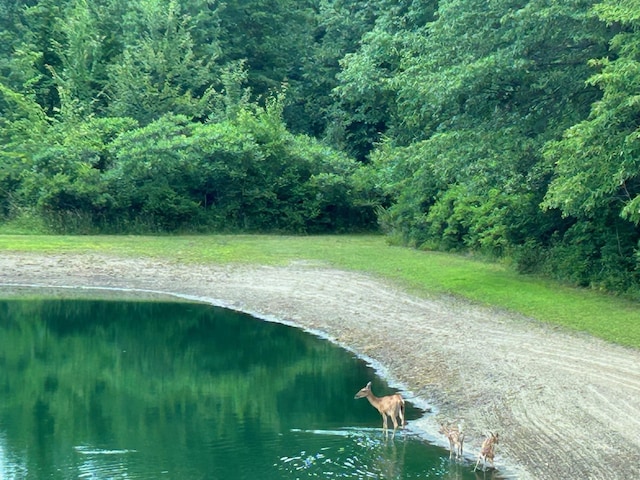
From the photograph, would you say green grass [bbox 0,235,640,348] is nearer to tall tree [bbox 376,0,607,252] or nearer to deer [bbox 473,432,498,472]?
tall tree [bbox 376,0,607,252]

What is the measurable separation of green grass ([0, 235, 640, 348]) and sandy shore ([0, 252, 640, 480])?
30.5 inches

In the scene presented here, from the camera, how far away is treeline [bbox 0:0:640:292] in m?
21.9

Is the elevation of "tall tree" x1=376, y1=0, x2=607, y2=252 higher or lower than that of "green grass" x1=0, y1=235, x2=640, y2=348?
higher

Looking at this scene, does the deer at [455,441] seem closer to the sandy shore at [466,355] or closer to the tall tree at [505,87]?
the sandy shore at [466,355]

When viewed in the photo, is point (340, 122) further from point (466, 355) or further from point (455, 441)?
point (455, 441)

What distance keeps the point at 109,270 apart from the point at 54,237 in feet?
22.9

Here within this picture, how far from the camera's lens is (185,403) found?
53.0 feet

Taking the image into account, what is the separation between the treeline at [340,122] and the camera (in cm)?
2192

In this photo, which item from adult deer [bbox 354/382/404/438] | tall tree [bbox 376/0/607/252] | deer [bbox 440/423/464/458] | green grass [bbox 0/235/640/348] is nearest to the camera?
deer [bbox 440/423/464/458]

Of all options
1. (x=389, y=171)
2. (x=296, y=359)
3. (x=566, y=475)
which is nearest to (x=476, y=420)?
(x=566, y=475)

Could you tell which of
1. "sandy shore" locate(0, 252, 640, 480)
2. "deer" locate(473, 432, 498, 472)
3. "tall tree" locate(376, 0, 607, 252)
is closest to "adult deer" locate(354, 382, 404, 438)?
"sandy shore" locate(0, 252, 640, 480)

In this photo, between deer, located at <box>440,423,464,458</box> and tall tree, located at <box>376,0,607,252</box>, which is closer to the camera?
deer, located at <box>440,423,464,458</box>

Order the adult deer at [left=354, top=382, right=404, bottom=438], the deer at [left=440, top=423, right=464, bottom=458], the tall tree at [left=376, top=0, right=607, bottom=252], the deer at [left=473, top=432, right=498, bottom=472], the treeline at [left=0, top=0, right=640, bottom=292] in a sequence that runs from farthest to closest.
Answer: the tall tree at [left=376, top=0, right=607, bottom=252] < the treeline at [left=0, top=0, right=640, bottom=292] < the adult deer at [left=354, top=382, right=404, bottom=438] < the deer at [left=440, top=423, right=464, bottom=458] < the deer at [left=473, top=432, right=498, bottom=472]

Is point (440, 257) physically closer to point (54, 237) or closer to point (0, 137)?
point (54, 237)
